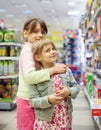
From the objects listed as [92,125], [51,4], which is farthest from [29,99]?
[51,4]

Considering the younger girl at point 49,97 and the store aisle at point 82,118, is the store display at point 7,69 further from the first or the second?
the younger girl at point 49,97

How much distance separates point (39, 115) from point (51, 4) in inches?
508

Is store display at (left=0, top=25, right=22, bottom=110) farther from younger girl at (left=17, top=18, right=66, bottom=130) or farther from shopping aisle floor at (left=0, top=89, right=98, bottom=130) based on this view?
younger girl at (left=17, top=18, right=66, bottom=130)

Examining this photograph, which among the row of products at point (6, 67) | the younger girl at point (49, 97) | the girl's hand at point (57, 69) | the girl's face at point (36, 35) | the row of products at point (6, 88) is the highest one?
the girl's face at point (36, 35)

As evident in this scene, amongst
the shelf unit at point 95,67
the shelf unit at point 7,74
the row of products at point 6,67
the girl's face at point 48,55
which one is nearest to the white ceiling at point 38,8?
the shelf unit at point 7,74

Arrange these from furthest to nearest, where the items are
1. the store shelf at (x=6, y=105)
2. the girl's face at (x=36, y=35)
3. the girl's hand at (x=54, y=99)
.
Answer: the store shelf at (x=6, y=105), the girl's face at (x=36, y=35), the girl's hand at (x=54, y=99)

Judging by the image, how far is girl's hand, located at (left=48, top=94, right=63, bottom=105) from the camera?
1637 millimetres

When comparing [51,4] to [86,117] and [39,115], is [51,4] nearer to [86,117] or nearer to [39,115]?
[86,117]

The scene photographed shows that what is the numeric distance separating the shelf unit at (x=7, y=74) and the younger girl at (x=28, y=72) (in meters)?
3.38

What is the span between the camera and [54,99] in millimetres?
1642

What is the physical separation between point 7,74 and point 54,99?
12.6ft

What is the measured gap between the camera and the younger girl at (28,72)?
5.68 ft

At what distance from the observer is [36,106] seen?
173cm

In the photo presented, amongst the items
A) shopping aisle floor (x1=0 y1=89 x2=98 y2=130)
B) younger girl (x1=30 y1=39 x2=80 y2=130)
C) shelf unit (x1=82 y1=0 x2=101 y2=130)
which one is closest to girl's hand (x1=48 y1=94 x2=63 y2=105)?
younger girl (x1=30 y1=39 x2=80 y2=130)
